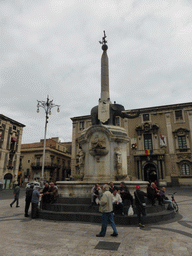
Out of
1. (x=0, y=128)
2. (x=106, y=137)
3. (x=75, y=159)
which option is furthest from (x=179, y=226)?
(x=0, y=128)

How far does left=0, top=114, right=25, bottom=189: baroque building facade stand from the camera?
34562mm

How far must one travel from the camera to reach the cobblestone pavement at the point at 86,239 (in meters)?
4.22

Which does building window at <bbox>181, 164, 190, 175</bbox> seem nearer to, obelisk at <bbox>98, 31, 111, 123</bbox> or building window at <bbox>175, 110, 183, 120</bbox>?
building window at <bbox>175, 110, 183, 120</bbox>

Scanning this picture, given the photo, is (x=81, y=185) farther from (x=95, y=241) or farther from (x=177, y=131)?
(x=177, y=131)

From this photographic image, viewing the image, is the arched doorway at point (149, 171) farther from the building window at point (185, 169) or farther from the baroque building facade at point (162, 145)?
the building window at point (185, 169)

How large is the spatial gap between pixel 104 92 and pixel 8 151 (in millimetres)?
30259

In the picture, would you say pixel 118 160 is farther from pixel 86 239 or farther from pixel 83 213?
pixel 86 239

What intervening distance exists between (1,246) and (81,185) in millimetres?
4613

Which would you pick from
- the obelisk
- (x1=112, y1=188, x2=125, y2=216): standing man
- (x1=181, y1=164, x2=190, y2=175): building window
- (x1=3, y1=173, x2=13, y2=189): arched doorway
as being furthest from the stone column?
(x1=3, y1=173, x2=13, y2=189): arched doorway

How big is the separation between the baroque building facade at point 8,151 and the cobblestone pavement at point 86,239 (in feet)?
103

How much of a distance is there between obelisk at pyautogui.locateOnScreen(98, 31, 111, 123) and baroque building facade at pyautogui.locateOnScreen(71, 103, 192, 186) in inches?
678

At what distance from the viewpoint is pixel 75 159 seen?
121ft

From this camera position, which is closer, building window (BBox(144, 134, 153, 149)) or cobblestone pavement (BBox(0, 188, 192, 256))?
cobblestone pavement (BBox(0, 188, 192, 256))

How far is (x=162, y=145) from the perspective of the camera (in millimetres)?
31469
